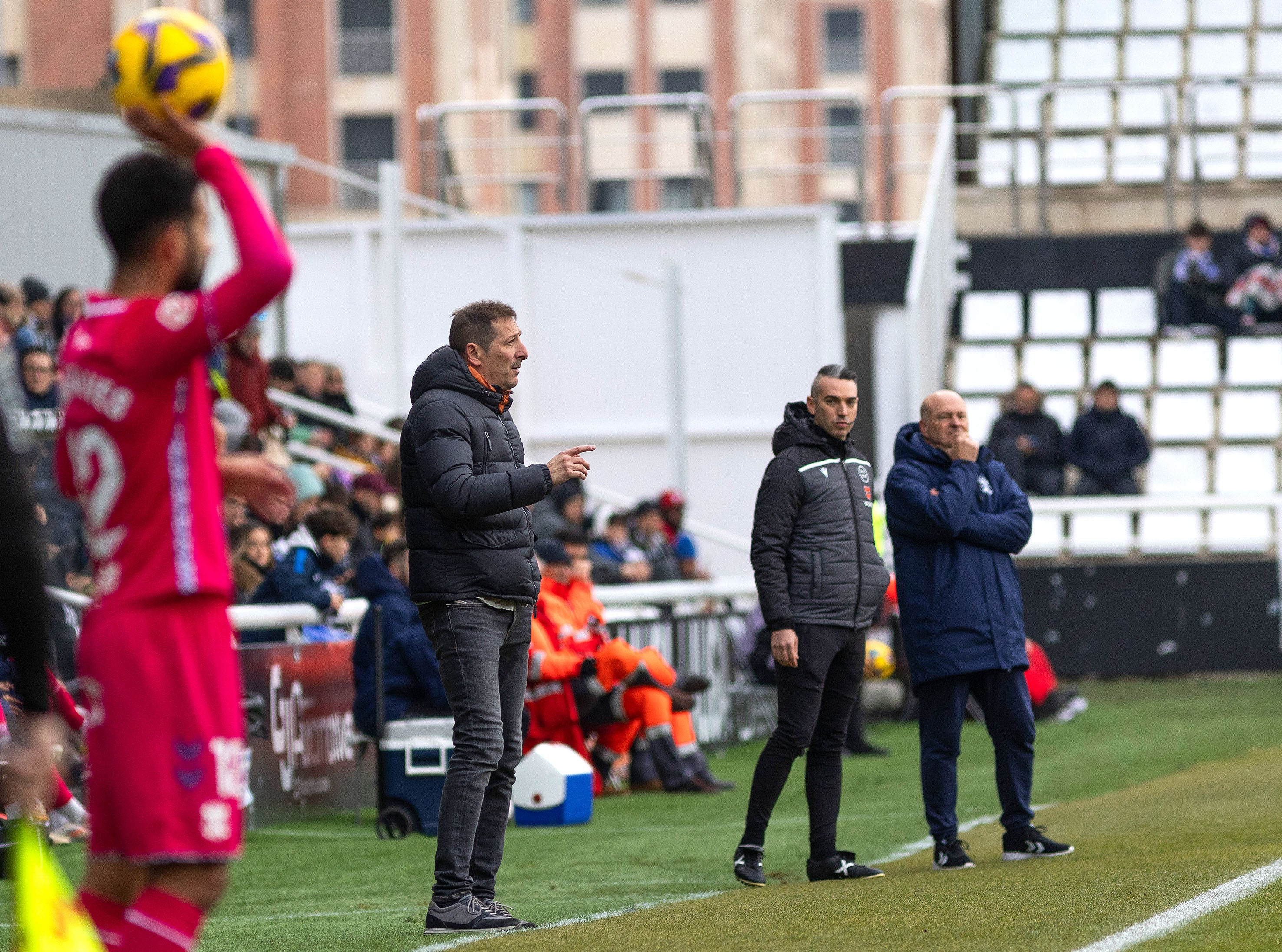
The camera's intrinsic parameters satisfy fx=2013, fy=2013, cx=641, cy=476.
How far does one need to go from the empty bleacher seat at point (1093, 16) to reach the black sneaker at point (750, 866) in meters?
24.0

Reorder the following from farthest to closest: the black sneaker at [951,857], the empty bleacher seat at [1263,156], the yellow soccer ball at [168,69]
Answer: the empty bleacher seat at [1263,156] < the black sneaker at [951,857] < the yellow soccer ball at [168,69]

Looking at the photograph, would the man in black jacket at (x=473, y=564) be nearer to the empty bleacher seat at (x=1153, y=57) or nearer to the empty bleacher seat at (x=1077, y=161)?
the empty bleacher seat at (x=1077, y=161)

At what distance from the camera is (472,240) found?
22.2 metres

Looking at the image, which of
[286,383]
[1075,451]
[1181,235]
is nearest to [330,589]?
[286,383]

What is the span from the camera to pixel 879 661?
1588cm

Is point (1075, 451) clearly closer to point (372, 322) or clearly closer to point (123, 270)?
point (372, 322)

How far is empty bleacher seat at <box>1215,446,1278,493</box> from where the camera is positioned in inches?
842

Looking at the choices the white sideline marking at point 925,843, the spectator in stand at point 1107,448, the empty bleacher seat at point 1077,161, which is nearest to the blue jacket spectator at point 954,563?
the white sideline marking at point 925,843

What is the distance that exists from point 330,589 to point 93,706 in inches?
304

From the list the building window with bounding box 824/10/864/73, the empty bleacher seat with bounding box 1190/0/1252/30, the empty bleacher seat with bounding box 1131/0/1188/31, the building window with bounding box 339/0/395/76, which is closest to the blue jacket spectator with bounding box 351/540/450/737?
the empty bleacher seat with bounding box 1131/0/1188/31

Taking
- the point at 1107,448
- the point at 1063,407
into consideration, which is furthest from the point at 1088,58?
the point at 1107,448

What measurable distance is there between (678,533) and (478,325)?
1094cm

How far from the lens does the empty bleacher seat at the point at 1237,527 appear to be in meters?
19.5

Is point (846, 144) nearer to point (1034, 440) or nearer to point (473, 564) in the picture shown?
point (1034, 440)
